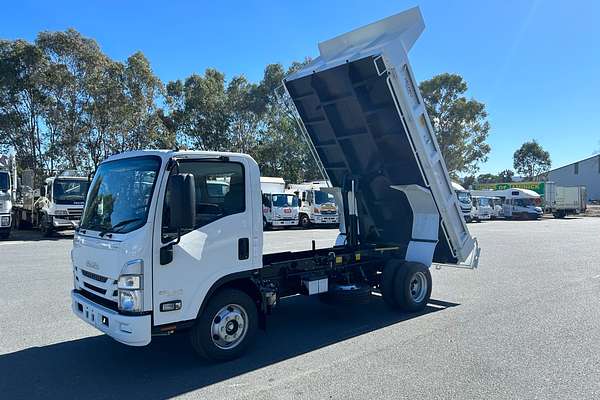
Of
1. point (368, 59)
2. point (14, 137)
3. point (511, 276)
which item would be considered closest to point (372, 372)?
point (368, 59)

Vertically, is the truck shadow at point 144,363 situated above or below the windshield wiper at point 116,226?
below

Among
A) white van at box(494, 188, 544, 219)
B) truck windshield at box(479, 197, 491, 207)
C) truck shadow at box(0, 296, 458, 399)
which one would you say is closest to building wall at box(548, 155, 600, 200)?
white van at box(494, 188, 544, 219)

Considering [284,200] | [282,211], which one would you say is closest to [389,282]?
[282,211]

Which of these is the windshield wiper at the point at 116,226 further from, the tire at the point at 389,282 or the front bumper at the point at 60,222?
the front bumper at the point at 60,222

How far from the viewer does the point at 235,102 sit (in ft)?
126

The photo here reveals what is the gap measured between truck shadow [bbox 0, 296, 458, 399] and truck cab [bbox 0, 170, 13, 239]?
1522 cm

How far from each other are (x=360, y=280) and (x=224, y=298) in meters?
2.79

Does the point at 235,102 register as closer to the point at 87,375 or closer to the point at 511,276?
the point at 511,276

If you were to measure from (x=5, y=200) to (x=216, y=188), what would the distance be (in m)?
16.9

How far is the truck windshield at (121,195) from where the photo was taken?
4.56 m

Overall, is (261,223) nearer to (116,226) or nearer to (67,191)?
(116,226)

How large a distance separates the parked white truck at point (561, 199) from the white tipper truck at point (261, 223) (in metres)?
41.8

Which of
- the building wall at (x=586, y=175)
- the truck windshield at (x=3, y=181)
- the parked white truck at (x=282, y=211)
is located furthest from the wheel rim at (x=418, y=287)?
the building wall at (x=586, y=175)

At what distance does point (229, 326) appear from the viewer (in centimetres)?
502
